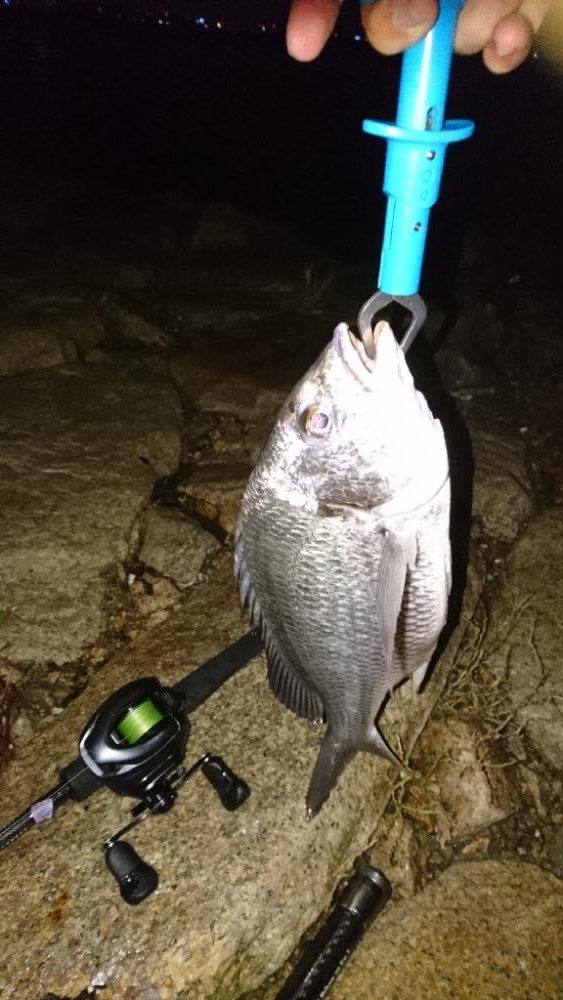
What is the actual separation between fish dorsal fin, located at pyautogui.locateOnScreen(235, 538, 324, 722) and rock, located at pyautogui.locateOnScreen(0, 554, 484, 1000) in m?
0.24

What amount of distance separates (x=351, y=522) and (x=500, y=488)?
254 centimetres

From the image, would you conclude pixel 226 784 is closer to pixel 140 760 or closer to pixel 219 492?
pixel 140 760

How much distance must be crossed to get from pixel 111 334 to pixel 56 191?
607cm

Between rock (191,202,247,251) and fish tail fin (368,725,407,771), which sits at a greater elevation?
rock (191,202,247,251)

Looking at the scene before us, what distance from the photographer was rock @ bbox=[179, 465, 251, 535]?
4.17 meters

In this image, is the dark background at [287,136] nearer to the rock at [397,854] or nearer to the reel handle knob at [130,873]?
the rock at [397,854]

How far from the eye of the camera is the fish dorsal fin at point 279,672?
7.77 ft

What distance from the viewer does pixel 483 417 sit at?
532 centimetres

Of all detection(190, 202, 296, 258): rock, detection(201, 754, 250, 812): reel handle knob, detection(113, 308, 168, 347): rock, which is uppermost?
detection(190, 202, 296, 258): rock

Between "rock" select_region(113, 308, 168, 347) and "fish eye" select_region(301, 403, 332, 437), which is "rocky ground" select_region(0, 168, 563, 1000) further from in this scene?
"fish eye" select_region(301, 403, 332, 437)

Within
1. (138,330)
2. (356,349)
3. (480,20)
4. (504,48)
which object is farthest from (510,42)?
(138,330)

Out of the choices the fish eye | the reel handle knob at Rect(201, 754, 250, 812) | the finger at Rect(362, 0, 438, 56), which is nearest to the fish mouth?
the fish eye

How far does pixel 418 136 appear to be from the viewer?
158 cm

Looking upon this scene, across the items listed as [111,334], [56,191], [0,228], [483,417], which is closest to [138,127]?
[56,191]
